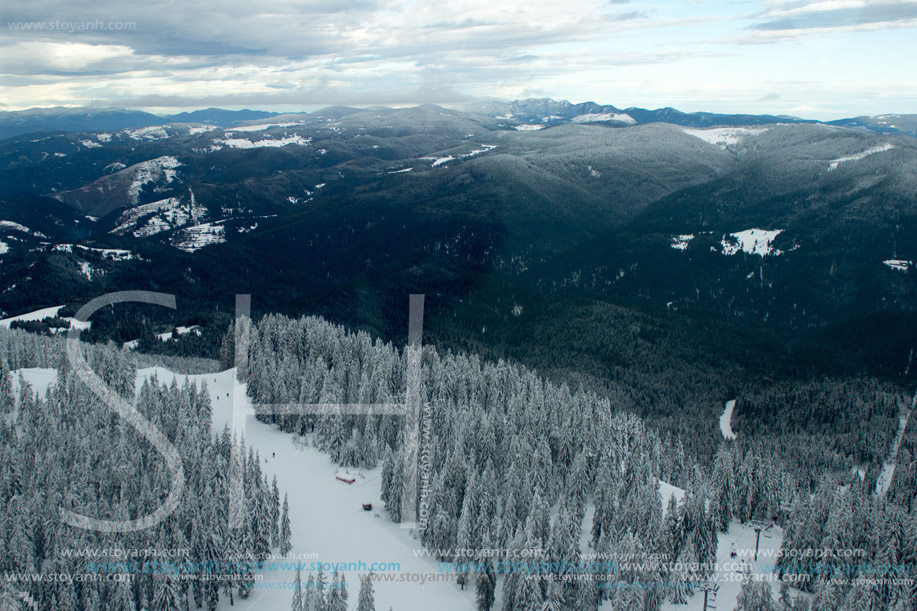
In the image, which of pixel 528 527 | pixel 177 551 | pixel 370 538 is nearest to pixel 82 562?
pixel 177 551

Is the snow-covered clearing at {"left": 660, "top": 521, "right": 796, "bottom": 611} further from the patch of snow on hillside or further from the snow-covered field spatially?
the patch of snow on hillside

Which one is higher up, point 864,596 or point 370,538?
point 864,596

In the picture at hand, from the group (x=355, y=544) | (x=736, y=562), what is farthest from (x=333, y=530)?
(x=736, y=562)

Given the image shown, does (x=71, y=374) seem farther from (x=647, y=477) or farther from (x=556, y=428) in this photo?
(x=647, y=477)

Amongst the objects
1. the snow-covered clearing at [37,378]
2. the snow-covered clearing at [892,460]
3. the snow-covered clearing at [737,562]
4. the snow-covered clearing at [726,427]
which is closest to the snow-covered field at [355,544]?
the snow-covered clearing at [737,562]

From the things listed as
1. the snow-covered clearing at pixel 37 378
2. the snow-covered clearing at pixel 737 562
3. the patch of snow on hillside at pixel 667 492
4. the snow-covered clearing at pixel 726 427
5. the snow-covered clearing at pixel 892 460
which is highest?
the snow-covered clearing at pixel 37 378

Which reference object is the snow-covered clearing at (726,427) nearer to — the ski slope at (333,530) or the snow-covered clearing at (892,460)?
the snow-covered clearing at (892,460)

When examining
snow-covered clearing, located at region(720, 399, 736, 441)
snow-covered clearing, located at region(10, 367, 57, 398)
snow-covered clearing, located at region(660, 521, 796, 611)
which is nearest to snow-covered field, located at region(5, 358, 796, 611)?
snow-covered clearing, located at region(660, 521, 796, 611)

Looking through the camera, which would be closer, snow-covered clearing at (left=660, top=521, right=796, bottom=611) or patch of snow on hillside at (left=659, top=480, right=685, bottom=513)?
snow-covered clearing at (left=660, top=521, right=796, bottom=611)

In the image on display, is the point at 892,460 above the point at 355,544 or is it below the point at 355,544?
below

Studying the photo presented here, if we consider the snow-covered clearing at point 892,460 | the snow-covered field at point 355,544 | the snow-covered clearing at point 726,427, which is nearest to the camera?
the snow-covered field at point 355,544

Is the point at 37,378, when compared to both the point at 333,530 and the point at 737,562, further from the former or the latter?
the point at 737,562
